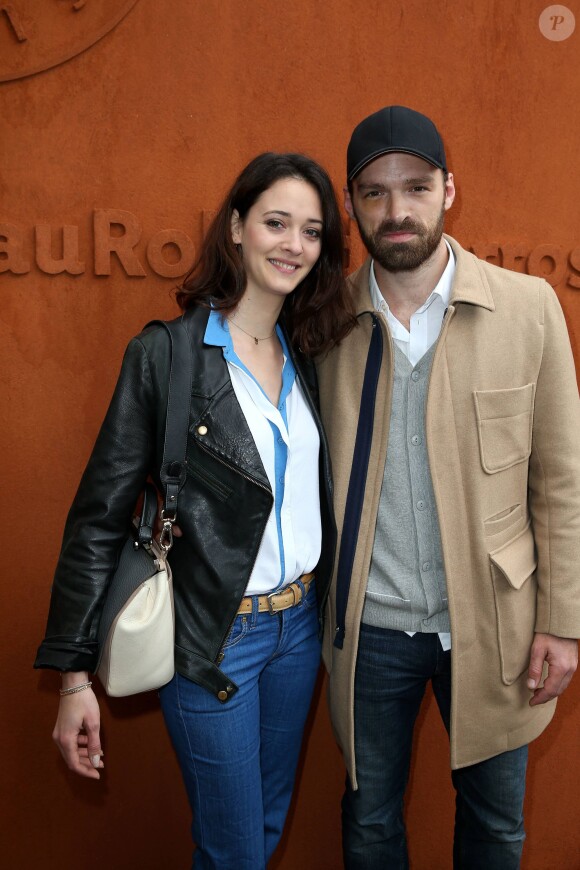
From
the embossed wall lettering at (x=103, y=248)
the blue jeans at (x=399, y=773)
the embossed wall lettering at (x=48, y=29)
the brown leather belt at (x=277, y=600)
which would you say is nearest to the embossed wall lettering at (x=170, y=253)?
the embossed wall lettering at (x=103, y=248)

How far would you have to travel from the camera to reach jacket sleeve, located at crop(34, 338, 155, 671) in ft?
5.53

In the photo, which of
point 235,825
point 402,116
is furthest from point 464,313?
point 235,825

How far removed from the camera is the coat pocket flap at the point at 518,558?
193cm

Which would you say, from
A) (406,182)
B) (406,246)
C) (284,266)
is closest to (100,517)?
(284,266)

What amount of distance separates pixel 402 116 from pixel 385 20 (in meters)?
0.72

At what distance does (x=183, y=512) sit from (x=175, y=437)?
178 millimetres

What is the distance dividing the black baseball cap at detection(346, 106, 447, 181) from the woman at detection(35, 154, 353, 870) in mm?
129

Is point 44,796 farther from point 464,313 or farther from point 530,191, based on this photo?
point 530,191

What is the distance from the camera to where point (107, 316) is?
2377 millimetres

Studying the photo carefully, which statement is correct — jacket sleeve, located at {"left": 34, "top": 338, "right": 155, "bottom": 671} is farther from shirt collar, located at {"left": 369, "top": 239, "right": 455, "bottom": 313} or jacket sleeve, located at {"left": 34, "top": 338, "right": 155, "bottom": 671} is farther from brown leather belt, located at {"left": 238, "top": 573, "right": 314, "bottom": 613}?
shirt collar, located at {"left": 369, "top": 239, "right": 455, "bottom": 313}

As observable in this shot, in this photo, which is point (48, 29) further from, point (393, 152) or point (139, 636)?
point (139, 636)

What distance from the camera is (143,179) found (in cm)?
233

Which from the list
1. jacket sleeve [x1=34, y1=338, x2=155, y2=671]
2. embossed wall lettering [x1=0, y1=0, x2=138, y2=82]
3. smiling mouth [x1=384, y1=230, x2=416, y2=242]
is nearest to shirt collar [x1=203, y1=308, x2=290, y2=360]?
jacket sleeve [x1=34, y1=338, x2=155, y2=671]

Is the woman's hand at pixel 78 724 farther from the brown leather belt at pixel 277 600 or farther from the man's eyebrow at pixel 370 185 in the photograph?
the man's eyebrow at pixel 370 185
